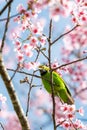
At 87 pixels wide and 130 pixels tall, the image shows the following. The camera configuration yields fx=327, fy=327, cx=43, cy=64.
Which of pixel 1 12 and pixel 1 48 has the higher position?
pixel 1 12

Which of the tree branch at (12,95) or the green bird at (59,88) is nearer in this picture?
the tree branch at (12,95)

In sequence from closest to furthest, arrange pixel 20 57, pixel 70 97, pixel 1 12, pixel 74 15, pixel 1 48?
pixel 1 12 < pixel 1 48 < pixel 74 15 < pixel 20 57 < pixel 70 97

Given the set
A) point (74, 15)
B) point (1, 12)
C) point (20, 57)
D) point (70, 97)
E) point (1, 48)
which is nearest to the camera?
point (1, 12)

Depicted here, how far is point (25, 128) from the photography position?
4750 mm

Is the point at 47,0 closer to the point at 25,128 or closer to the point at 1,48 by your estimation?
the point at 1,48

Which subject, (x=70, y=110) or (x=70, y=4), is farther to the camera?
(x=70, y=110)

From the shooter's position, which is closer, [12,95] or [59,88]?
[12,95]

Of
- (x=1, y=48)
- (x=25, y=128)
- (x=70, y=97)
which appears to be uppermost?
(x=1, y=48)

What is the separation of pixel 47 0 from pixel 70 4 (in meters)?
0.59

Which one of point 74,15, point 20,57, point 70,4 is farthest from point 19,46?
point 70,4

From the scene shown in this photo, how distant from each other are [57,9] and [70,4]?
0.62 m

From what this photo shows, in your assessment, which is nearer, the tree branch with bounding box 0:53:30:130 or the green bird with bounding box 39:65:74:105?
the tree branch with bounding box 0:53:30:130

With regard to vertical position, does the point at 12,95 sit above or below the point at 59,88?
below

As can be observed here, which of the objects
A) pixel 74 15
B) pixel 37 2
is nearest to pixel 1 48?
pixel 37 2
